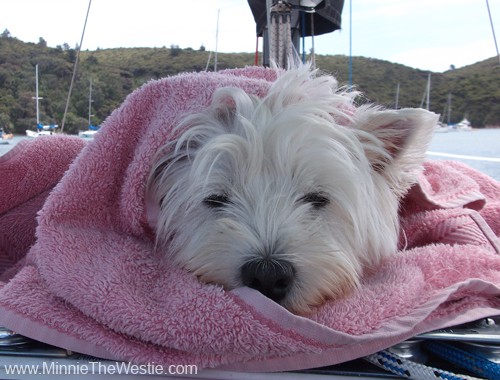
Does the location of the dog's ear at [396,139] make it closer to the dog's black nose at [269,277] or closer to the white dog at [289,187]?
the white dog at [289,187]

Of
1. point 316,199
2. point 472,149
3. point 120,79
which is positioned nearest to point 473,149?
point 472,149

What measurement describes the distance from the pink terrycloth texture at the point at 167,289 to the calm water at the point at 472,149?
5.38 feet

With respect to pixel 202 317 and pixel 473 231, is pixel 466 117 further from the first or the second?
pixel 202 317

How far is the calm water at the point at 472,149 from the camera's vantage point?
10.6 feet

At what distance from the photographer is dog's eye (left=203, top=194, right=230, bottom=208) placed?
1437mm

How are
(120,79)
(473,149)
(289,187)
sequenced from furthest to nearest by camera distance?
1. (473,149)
2. (120,79)
3. (289,187)

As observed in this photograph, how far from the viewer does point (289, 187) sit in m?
1.39

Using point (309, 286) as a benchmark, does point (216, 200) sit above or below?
above

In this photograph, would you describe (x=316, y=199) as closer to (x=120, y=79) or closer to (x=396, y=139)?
(x=396, y=139)

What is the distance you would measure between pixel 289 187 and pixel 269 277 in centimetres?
30

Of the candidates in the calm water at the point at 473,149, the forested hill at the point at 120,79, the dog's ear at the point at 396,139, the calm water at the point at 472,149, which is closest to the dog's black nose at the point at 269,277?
the dog's ear at the point at 396,139

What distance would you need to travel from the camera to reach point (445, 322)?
105 centimetres

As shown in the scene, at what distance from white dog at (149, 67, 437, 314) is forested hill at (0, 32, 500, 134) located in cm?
37

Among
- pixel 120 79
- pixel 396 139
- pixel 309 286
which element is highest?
pixel 120 79
